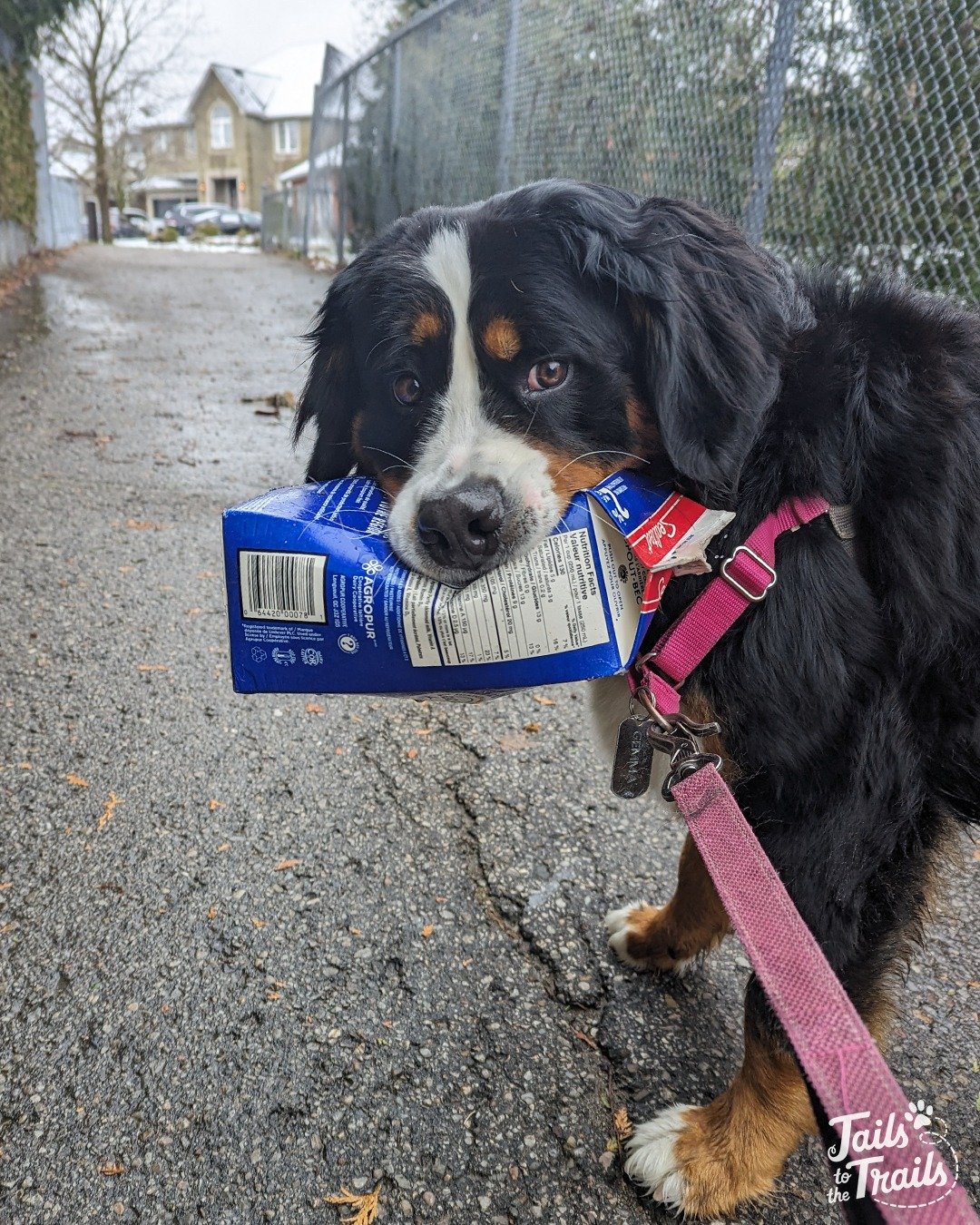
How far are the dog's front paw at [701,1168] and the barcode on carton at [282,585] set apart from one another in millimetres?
1190

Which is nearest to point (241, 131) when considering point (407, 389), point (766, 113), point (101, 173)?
point (101, 173)

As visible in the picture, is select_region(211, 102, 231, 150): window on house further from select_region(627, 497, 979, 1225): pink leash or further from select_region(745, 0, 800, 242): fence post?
select_region(627, 497, 979, 1225): pink leash

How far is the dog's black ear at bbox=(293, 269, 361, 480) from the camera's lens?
2.00 m

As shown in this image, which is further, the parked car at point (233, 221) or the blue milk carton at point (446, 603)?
the parked car at point (233, 221)

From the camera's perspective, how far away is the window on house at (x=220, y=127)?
204 feet

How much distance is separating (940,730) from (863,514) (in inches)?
16.2

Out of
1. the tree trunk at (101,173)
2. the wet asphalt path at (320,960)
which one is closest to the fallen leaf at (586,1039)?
the wet asphalt path at (320,960)

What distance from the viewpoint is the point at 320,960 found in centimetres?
205

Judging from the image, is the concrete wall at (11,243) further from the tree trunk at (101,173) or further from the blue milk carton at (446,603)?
the tree trunk at (101,173)

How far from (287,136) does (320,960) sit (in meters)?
69.4

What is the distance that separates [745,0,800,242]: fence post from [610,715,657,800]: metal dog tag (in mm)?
4104

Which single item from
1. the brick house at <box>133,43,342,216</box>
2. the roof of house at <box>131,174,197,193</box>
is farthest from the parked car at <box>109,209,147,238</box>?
the roof of house at <box>131,174,197,193</box>

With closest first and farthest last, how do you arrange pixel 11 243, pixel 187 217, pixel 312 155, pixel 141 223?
pixel 11 243
pixel 312 155
pixel 141 223
pixel 187 217

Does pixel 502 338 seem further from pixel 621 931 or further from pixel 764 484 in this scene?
pixel 621 931
